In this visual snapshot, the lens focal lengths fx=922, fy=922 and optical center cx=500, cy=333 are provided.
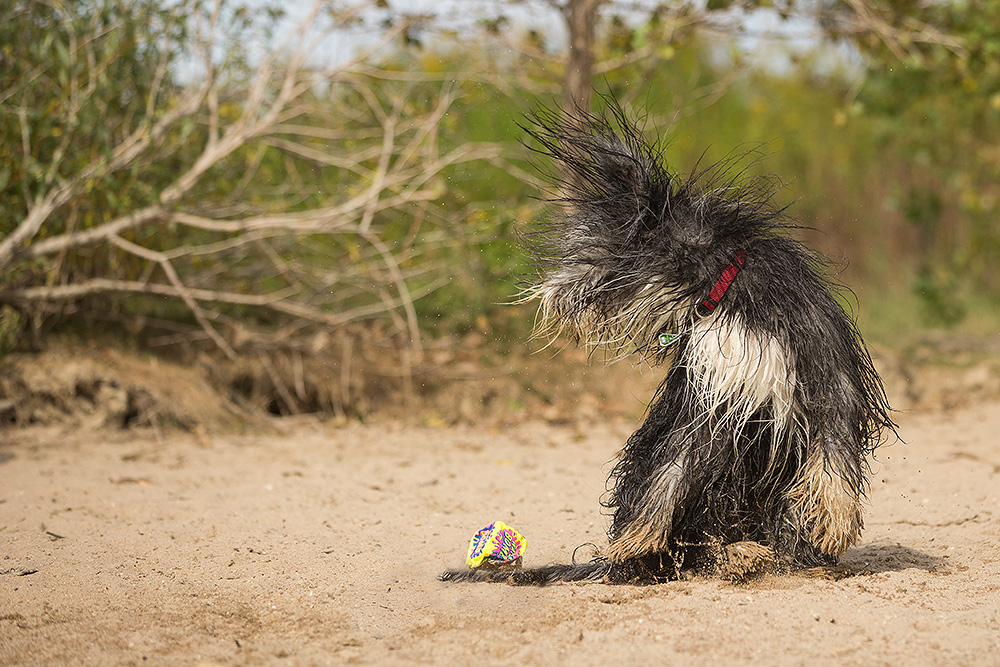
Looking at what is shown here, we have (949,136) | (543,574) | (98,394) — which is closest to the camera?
(543,574)

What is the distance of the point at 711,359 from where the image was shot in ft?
10.4

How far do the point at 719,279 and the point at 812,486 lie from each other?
2.61 feet

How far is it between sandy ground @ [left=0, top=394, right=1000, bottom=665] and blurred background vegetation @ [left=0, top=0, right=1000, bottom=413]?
1107mm

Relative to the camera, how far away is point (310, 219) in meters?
6.38

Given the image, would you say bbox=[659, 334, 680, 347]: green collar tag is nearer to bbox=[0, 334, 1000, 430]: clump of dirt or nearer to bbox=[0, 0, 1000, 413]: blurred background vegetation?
bbox=[0, 0, 1000, 413]: blurred background vegetation

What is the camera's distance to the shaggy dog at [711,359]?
3199mm

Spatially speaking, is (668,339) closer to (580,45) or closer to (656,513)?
(656,513)

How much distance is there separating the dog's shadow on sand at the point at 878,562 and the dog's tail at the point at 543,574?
779mm

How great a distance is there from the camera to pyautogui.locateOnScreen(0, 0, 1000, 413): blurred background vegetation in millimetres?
6043

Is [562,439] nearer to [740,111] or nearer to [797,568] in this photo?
[797,568]

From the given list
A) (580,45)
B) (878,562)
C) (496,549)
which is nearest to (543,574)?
(496,549)

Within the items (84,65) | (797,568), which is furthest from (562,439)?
(84,65)

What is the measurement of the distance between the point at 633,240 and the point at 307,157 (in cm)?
433

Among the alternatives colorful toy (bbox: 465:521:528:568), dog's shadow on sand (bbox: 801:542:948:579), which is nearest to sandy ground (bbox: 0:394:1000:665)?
dog's shadow on sand (bbox: 801:542:948:579)
